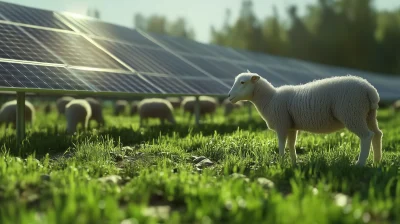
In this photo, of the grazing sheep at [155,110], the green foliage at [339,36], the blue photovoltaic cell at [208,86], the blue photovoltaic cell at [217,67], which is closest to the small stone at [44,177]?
the blue photovoltaic cell at [208,86]

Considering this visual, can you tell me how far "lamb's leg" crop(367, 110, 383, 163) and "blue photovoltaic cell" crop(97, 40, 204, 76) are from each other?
666 centimetres

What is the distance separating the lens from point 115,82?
1045cm

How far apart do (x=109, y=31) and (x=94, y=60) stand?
4.48 m

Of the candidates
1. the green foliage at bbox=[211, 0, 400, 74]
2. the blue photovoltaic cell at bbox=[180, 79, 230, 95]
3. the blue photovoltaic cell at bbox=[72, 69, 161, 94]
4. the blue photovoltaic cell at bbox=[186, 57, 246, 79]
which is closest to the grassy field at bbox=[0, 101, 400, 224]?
the blue photovoltaic cell at bbox=[72, 69, 161, 94]

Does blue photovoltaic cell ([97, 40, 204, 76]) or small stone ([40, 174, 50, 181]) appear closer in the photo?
small stone ([40, 174, 50, 181])

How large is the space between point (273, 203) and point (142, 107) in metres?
11.9

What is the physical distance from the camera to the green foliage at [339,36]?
160 feet

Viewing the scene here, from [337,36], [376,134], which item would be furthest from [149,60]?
[337,36]

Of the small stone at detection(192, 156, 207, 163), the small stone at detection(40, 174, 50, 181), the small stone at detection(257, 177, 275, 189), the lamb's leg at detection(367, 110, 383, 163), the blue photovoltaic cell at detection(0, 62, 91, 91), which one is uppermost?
the blue photovoltaic cell at detection(0, 62, 91, 91)

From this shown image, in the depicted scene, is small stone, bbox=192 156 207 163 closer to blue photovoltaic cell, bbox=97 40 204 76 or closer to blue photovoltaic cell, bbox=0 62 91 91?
blue photovoltaic cell, bbox=0 62 91 91

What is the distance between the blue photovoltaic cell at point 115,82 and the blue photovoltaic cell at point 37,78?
333 mm

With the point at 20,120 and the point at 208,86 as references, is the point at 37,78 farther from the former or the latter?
the point at 208,86

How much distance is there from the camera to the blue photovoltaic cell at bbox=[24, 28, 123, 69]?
11.0 m

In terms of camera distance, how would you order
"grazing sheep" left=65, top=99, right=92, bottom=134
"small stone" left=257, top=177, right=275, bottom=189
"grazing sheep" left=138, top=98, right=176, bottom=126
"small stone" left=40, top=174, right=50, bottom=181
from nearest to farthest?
"small stone" left=257, top=177, right=275, bottom=189
"small stone" left=40, top=174, right=50, bottom=181
"grazing sheep" left=65, top=99, right=92, bottom=134
"grazing sheep" left=138, top=98, right=176, bottom=126
